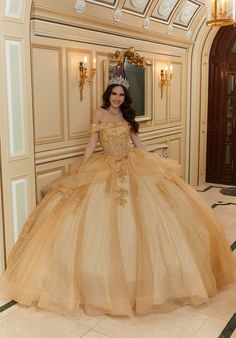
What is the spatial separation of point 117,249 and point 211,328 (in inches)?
34.9

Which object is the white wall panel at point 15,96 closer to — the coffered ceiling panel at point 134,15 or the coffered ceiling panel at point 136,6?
the coffered ceiling panel at point 134,15

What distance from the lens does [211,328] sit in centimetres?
314

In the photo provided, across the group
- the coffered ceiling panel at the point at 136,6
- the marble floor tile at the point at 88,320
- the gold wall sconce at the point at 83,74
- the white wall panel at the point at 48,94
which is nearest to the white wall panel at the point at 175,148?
the coffered ceiling panel at the point at 136,6

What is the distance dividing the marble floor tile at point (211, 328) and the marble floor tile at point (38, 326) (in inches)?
32.2

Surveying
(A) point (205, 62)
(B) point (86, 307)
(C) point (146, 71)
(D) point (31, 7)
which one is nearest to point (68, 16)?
(D) point (31, 7)

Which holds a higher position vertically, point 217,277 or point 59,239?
point 59,239

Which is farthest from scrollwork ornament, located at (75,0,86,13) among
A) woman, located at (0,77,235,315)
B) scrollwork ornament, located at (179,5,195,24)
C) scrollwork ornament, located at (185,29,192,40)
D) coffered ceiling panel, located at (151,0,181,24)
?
scrollwork ornament, located at (185,29,192,40)

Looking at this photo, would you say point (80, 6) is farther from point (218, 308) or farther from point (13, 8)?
point (218, 308)

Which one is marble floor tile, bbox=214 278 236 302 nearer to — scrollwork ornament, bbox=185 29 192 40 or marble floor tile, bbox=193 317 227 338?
marble floor tile, bbox=193 317 227 338

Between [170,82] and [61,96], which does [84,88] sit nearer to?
[61,96]

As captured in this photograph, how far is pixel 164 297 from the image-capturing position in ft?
10.6

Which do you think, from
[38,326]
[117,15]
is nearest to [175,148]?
[117,15]

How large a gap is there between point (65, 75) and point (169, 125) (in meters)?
2.72

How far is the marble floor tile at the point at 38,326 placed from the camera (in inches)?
120
